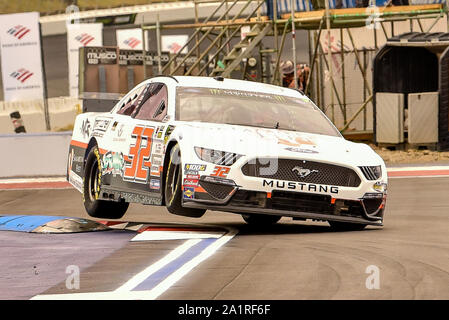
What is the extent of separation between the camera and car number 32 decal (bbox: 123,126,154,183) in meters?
11.7

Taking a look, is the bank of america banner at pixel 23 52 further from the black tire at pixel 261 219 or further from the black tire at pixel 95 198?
the black tire at pixel 261 219

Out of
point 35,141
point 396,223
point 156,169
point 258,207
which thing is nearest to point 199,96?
point 156,169

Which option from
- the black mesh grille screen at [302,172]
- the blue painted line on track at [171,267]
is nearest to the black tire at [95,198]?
the black mesh grille screen at [302,172]

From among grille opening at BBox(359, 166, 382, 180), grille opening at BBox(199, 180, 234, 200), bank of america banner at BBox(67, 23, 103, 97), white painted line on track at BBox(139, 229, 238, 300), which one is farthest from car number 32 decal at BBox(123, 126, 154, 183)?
bank of america banner at BBox(67, 23, 103, 97)

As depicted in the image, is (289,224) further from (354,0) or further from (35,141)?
(354,0)

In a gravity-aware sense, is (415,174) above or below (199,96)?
below

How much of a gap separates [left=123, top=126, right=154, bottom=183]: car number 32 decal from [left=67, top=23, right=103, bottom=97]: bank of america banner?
2696cm

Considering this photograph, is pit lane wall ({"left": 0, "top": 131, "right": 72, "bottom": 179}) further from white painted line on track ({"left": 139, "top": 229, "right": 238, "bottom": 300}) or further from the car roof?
white painted line on track ({"left": 139, "top": 229, "right": 238, "bottom": 300})

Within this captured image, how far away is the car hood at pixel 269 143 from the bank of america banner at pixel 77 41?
2799cm

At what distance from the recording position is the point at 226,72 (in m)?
27.6

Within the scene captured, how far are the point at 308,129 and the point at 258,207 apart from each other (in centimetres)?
145

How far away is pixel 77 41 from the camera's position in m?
39.8
